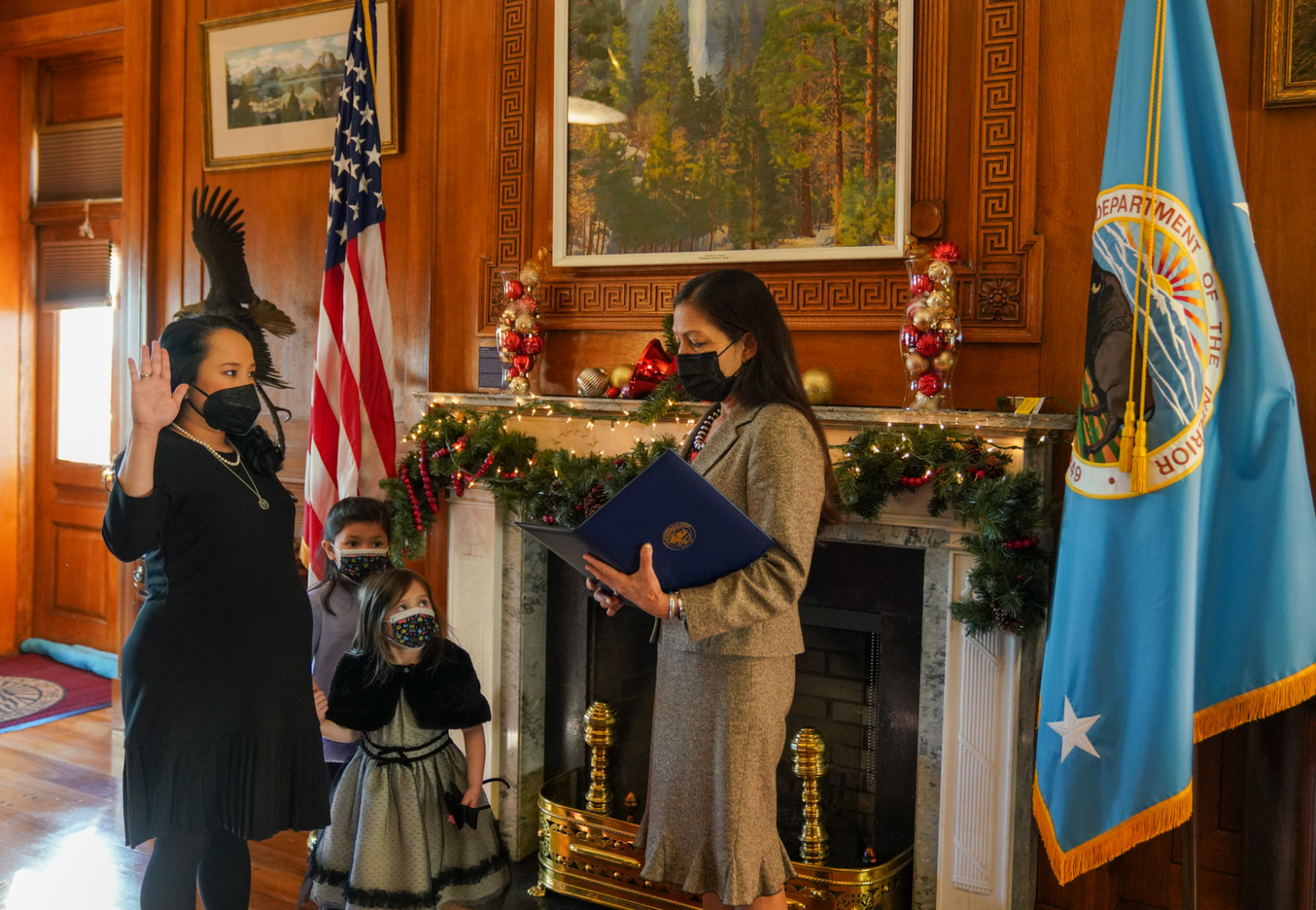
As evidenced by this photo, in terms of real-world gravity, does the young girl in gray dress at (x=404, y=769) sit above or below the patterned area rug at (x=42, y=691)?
above

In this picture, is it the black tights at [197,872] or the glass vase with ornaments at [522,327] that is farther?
the glass vase with ornaments at [522,327]

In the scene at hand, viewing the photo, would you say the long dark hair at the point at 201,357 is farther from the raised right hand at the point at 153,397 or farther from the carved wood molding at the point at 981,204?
the carved wood molding at the point at 981,204

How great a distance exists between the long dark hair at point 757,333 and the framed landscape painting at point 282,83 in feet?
6.66

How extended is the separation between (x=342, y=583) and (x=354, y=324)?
874 mm

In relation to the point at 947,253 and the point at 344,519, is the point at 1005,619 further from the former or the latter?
the point at 344,519

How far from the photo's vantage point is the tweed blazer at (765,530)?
171 centimetres

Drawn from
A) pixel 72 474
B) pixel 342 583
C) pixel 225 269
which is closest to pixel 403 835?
pixel 342 583

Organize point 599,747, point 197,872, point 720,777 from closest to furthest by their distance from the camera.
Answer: point 720,777, point 197,872, point 599,747

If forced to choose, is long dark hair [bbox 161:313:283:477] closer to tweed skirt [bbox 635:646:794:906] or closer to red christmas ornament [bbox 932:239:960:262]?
tweed skirt [bbox 635:646:794:906]

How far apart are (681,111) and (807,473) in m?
1.56

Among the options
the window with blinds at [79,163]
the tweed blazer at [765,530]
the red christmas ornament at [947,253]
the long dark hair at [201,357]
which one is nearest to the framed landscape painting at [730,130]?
the red christmas ornament at [947,253]

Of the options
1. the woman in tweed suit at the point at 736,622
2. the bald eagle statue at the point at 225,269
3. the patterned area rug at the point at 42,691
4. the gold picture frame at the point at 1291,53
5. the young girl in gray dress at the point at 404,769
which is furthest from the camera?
the patterned area rug at the point at 42,691

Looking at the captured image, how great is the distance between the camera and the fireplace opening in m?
2.70

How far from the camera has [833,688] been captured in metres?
2.88
